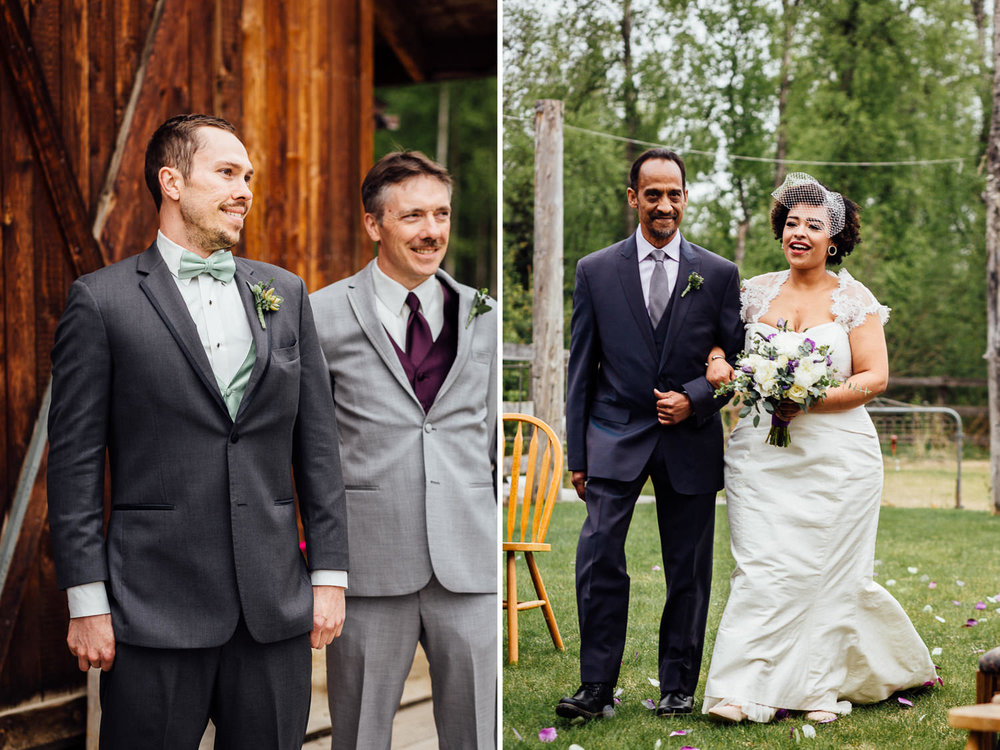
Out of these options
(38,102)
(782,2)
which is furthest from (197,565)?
(782,2)

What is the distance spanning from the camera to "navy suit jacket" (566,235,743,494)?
3.39 m

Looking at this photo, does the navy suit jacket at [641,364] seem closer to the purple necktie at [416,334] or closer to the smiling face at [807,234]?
the smiling face at [807,234]

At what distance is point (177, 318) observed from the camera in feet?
7.57

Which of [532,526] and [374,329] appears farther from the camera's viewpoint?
[532,526]

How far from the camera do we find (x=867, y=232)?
8.18 m

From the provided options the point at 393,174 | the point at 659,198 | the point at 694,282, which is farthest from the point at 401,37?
the point at 393,174

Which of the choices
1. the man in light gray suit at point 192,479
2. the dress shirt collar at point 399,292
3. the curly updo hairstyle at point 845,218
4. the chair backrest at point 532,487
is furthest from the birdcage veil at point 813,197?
the man in light gray suit at point 192,479

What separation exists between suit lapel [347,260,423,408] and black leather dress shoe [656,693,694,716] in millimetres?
Result: 1468

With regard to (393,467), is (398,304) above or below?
above

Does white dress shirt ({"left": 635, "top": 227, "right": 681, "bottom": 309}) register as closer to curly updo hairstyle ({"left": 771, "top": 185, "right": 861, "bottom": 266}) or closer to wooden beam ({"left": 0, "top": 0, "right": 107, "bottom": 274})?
curly updo hairstyle ({"left": 771, "top": 185, "right": 861, "bottom": 266})

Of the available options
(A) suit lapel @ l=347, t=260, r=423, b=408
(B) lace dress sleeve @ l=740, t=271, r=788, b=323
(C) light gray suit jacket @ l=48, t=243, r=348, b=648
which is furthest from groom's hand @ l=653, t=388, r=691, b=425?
(C) light gray suit jacket @ l=48, t=243, r=348, b=648

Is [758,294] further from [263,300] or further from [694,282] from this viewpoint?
[263,300]

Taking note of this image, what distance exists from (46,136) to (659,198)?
1990mm

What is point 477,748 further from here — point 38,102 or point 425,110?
point 425,110
